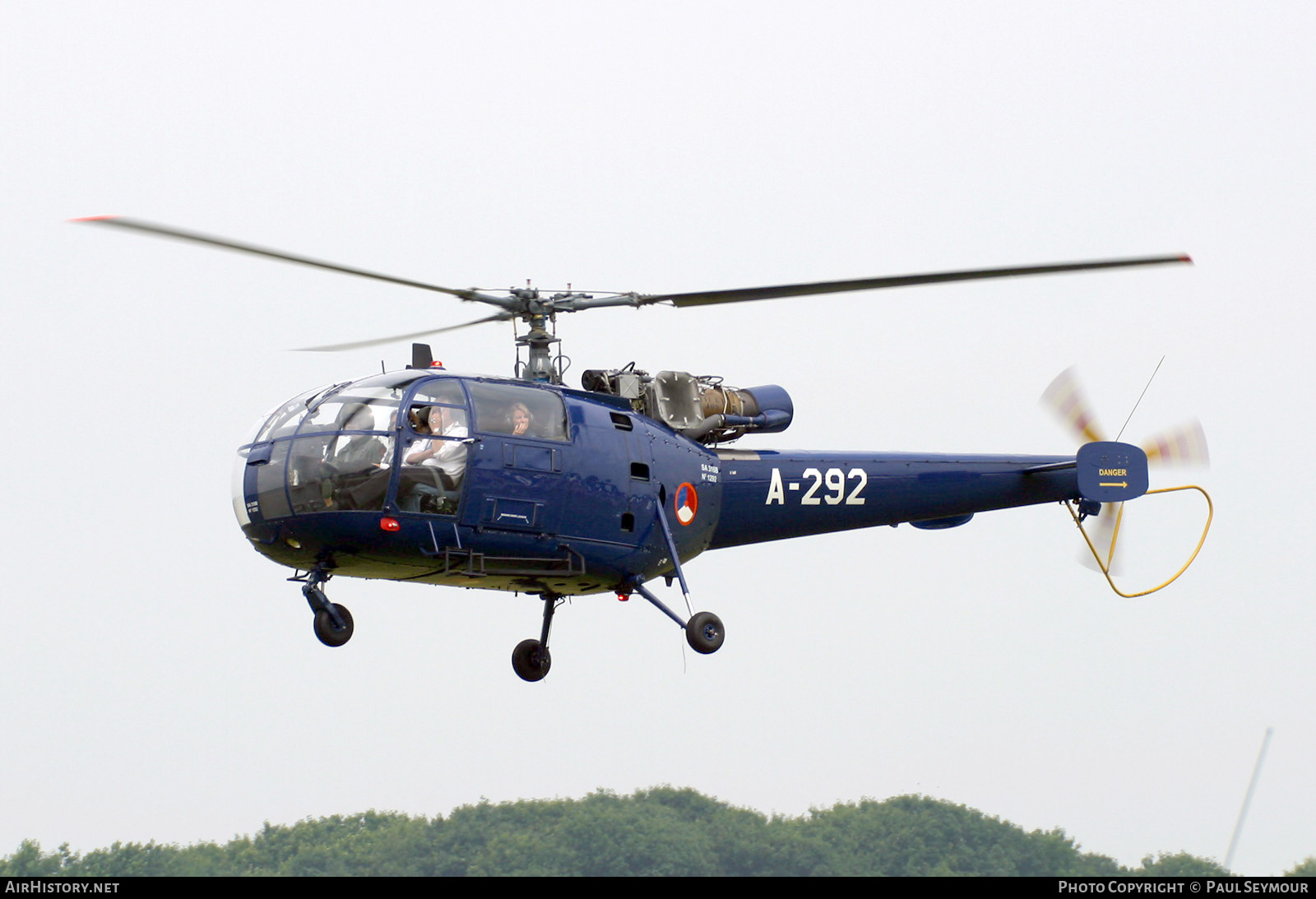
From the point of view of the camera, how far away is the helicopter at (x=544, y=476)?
16.6m

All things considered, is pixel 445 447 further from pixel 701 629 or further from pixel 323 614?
pixel 701 629

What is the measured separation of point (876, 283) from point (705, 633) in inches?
165

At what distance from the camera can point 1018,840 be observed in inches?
1725

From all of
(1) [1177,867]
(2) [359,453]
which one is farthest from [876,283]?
(1) [1177,867]

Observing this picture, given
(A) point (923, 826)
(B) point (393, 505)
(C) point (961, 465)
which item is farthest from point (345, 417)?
(A) point (923, 826)

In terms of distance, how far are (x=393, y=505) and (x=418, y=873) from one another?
2834cm

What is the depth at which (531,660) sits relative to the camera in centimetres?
1997

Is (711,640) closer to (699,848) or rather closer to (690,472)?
(690,472)

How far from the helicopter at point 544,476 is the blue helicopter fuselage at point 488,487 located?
0.06 ft

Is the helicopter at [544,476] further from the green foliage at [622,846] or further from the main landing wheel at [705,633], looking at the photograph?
the green foliage at [622,846]

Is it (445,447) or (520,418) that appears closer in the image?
(445,447)

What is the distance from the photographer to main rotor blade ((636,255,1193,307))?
16.7 metres

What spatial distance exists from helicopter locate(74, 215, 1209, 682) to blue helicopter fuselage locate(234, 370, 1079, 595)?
19 millimetres
